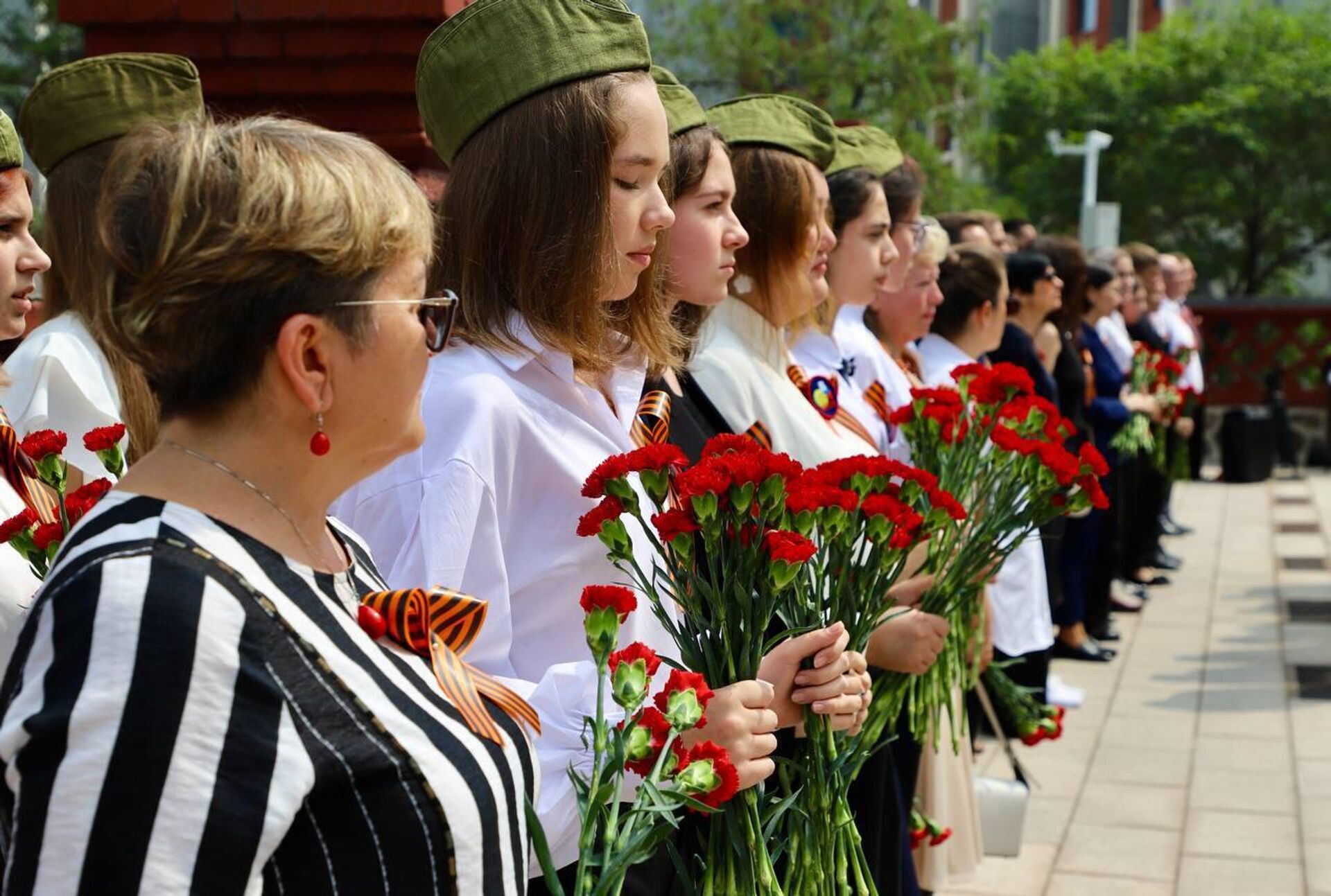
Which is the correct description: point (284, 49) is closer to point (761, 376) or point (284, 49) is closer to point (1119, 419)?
point (761, 376)

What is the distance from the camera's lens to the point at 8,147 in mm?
2596

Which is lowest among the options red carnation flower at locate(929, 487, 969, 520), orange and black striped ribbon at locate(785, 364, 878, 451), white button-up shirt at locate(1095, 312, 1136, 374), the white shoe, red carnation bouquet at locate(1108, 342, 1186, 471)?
red carnation flower at locate(929, 487, 969, 520)

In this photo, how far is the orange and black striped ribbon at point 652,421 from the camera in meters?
2.51

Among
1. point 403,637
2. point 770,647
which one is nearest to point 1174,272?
point 770,647

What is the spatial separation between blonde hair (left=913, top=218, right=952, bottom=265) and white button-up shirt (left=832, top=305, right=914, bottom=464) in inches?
14.7

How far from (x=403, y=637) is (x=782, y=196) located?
2.16 metres

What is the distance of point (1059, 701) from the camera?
7391 millimetres

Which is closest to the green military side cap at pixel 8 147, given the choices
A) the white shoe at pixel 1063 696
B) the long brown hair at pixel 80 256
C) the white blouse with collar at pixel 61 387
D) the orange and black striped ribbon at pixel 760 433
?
the long brown hair at pixel 80 256

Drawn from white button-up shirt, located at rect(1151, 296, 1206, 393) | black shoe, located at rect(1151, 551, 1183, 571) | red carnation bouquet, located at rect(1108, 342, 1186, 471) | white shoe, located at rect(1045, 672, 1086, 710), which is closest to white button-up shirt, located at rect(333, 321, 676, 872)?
white shoe, located at rect(1045, 672, 1086, 710)

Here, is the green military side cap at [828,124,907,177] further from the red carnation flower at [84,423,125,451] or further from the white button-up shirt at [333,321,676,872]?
the red carnation flower at [84,423,125,451]

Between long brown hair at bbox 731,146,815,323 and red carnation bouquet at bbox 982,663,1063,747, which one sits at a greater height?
long brown hair at bbox 731,146,815,323

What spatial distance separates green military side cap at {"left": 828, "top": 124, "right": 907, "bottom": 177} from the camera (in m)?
4.29

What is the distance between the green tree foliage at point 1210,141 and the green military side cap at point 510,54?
34.8 meters

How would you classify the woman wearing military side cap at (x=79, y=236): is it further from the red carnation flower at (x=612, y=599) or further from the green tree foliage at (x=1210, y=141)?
the green tree foliage at (x=1210, y=141)
